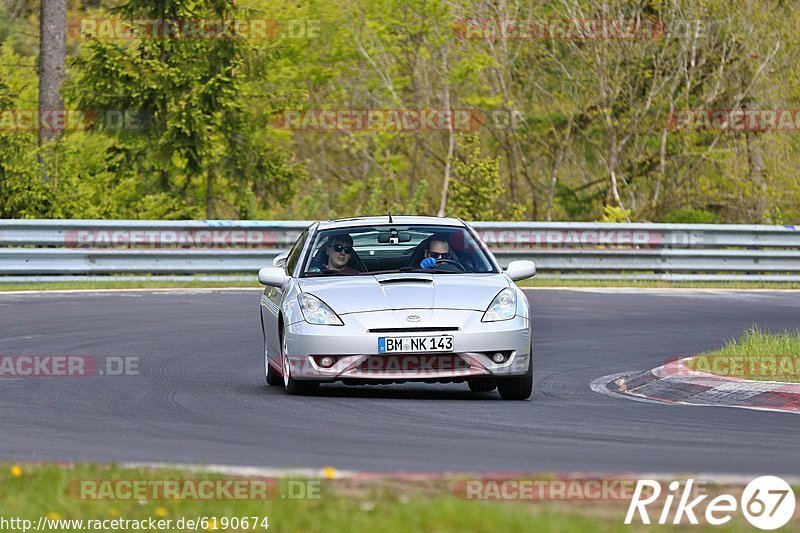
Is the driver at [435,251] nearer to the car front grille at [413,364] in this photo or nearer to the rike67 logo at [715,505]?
the car front grille at [413,364]

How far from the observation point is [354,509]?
613 cm

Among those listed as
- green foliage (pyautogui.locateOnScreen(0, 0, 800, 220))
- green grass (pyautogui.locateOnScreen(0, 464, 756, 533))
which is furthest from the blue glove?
green foliage (pyautogui.locateOnScreen(0, 0, 800, 220))

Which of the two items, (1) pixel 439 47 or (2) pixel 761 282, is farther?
(1) pixel 439 47

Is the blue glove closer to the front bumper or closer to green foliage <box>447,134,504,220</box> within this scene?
the front bumper

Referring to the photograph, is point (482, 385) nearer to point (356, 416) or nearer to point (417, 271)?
point (417, 271)

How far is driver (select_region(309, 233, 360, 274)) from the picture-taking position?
12.5 meters

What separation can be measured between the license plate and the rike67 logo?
451 centimetres

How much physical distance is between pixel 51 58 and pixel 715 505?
1118 inches

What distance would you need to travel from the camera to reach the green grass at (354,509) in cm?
579

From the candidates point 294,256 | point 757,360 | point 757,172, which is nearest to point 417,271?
point 294,256

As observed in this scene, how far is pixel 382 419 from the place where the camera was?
1010 centimetres

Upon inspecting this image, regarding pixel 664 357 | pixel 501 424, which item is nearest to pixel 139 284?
pixel 664 357

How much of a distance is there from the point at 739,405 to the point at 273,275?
12.7 ft

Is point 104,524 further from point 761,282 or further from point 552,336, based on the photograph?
point 761,282
